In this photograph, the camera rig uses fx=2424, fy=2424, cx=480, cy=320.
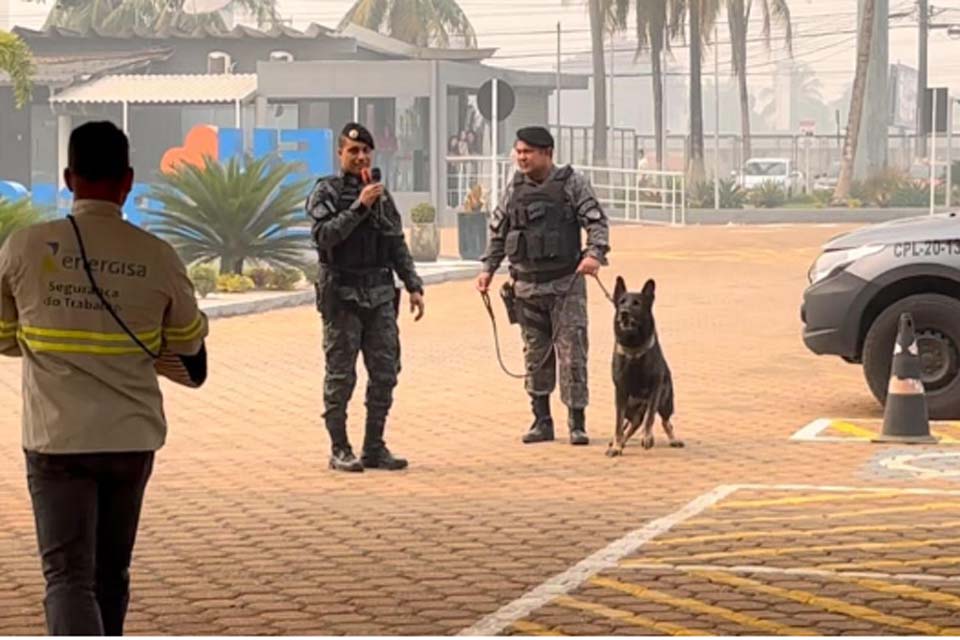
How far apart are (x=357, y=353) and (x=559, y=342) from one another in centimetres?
171

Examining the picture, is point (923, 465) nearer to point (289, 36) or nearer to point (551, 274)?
point (551, 274)

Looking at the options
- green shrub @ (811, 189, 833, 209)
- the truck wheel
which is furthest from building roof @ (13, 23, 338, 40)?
the truck wheel

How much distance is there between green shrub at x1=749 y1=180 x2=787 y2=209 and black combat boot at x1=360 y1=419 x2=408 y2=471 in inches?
2020

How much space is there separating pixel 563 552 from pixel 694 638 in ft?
6.58

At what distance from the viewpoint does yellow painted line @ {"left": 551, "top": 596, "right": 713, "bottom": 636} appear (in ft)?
27.1

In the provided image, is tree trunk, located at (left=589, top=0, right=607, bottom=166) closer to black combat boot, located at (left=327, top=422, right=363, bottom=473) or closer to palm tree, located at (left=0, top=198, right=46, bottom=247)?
palm tree, located at (left=0, top=198, right=46, bottom=247)

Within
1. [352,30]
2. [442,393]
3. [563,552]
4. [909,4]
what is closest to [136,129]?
[352,30]

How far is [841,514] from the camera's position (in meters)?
11.3

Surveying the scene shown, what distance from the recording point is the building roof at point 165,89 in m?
49.2

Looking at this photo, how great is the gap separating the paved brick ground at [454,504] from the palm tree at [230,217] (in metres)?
8.31

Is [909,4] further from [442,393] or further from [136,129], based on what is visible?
[442,393]

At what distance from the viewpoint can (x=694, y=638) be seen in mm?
8117

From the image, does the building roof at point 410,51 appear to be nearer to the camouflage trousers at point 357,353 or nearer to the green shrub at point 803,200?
the green shrub at point 803,200

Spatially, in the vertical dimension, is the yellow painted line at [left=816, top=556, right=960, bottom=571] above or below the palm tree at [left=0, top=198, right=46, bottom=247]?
below
